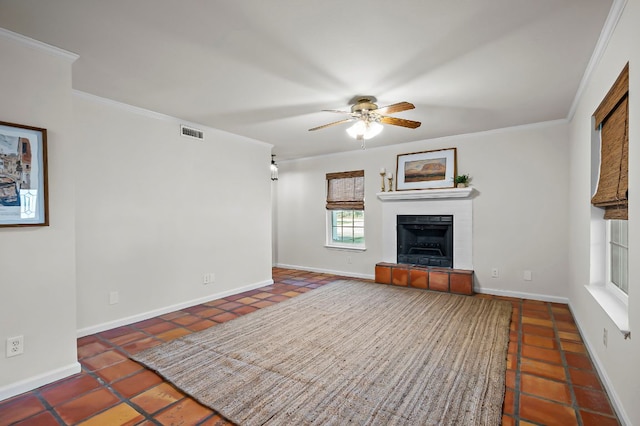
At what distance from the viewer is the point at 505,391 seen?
2.14 meters

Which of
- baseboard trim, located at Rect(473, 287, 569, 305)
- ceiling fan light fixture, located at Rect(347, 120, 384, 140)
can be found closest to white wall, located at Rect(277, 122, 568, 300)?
baseboard trim, located at Rect(473, 287, 569, 305)

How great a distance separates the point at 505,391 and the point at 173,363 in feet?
8.13

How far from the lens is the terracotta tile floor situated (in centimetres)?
188

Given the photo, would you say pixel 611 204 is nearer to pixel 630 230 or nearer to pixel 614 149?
pixel 614 149

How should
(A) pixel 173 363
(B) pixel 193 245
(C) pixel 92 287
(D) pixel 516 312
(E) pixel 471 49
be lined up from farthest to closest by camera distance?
(B) pixel 193 245
(D) pixel 516 312
(C) pixel 92 287
(A) pixel 173 363
(E) pixel 471 49

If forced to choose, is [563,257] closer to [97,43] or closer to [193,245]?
[193,245]

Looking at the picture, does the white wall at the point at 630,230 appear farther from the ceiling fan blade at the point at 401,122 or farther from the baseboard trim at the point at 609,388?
the ceiling fan blade at the point at 401,122

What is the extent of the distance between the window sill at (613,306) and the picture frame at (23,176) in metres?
3.84

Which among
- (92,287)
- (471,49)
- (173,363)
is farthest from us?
(92,287)

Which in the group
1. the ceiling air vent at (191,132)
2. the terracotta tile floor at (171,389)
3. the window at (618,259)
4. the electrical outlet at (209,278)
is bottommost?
the terracotta tile floor at (171,389)

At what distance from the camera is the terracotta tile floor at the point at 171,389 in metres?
1.88

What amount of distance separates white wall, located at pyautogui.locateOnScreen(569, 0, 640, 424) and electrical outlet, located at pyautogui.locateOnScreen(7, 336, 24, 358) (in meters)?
3.71

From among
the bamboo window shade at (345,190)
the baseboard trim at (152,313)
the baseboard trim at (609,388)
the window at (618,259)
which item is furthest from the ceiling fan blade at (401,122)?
the baseboard trim at (152,313)

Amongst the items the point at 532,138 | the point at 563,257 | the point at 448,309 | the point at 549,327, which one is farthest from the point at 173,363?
the point at 532,138
